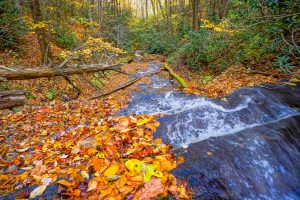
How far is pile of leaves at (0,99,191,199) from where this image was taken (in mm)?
2670

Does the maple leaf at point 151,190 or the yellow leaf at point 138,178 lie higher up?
the yellow leaf at point 138,178

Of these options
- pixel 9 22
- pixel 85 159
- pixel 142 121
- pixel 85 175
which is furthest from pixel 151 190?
pixel 9 22

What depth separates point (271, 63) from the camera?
7785 millimetres

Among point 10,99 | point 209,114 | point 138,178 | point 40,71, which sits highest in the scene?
point 40,71

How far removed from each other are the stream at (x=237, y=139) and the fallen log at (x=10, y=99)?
2.58 m

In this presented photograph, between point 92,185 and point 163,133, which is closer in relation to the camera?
point 92,185

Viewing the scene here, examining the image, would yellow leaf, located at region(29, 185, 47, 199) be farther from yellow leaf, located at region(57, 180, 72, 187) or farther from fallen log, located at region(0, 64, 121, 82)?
fallen log, located at region(0, 64, 121, 82)

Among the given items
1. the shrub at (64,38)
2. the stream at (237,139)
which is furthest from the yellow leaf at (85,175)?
the shrub at (64,38)

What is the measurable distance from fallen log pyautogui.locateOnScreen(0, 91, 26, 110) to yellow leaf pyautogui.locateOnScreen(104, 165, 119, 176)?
97.3 inches

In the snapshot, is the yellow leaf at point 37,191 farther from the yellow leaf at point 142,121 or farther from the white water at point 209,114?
the white water at point 209,114

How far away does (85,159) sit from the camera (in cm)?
336

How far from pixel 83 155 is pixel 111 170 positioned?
2.63ft

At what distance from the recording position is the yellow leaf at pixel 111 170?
2.90 metres

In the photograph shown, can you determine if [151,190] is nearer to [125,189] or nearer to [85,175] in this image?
[125,189]
